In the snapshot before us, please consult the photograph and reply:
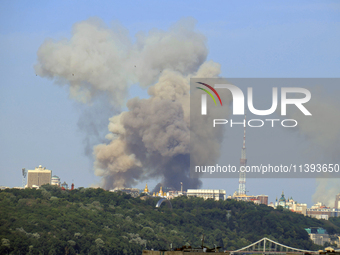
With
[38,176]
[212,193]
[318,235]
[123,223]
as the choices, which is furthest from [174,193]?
[123,223]

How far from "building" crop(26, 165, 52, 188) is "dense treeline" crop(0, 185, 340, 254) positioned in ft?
146

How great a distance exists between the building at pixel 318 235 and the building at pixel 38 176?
6371 cm

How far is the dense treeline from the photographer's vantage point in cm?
8869

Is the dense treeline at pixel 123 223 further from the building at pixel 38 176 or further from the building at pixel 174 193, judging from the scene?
the building at pixel 38 176

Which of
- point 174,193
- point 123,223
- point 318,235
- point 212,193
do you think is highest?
point 212,193

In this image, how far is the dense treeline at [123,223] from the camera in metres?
88.7

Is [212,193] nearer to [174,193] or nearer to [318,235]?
[174,193]

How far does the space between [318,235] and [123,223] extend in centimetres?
4165

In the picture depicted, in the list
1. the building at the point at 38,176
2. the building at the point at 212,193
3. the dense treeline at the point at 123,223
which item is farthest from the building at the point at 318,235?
the building at the point at 38,176

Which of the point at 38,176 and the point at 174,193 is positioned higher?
the point at 38,176

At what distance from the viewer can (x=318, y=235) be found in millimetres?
136625

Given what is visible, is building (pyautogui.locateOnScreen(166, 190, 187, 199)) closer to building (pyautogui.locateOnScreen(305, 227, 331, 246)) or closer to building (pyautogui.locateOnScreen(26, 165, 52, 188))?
building (pyautogui.locateOnScreen(305, 227, 331, 246))

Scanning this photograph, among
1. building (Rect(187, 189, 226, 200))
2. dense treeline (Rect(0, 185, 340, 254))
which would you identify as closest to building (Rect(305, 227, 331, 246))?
dense treeline (Rect(0, 185, 340, 254))

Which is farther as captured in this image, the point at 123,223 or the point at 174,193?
the point at 174,193
